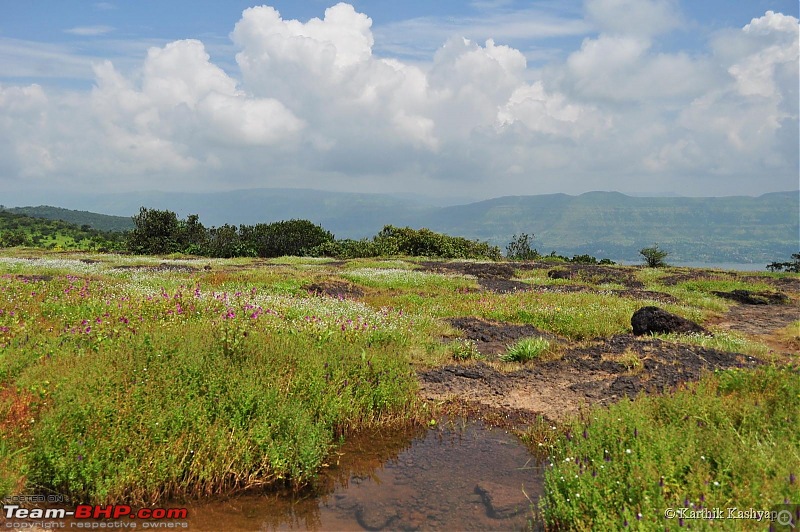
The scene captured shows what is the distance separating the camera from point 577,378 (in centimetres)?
1062

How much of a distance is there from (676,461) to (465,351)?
6.99 meters

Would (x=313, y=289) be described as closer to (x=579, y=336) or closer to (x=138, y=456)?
(x=579, y=336)

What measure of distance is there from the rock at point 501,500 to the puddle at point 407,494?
12mm

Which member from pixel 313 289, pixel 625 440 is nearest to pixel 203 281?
pixel 313 289

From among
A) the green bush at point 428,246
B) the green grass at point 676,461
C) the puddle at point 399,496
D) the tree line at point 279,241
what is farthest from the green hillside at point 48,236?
the green grass at point 676,461

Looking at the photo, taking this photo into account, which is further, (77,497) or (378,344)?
(378,344)

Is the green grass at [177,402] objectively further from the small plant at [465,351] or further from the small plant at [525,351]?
the small plant at [525,351]

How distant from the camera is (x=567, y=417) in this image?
26.7ft

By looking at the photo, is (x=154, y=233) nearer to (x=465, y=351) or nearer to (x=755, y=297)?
(x=465, y=351)

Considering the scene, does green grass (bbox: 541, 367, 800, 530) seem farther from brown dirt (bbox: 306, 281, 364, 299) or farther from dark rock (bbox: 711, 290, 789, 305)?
dark rock (bbox: 711, 290, 789, 305)

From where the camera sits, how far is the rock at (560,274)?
33.8 meters

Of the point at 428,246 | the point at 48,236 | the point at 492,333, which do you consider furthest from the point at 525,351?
the point at 48,236

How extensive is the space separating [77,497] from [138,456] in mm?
761

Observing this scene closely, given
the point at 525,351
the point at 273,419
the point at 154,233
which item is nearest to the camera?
the point at 273,419
